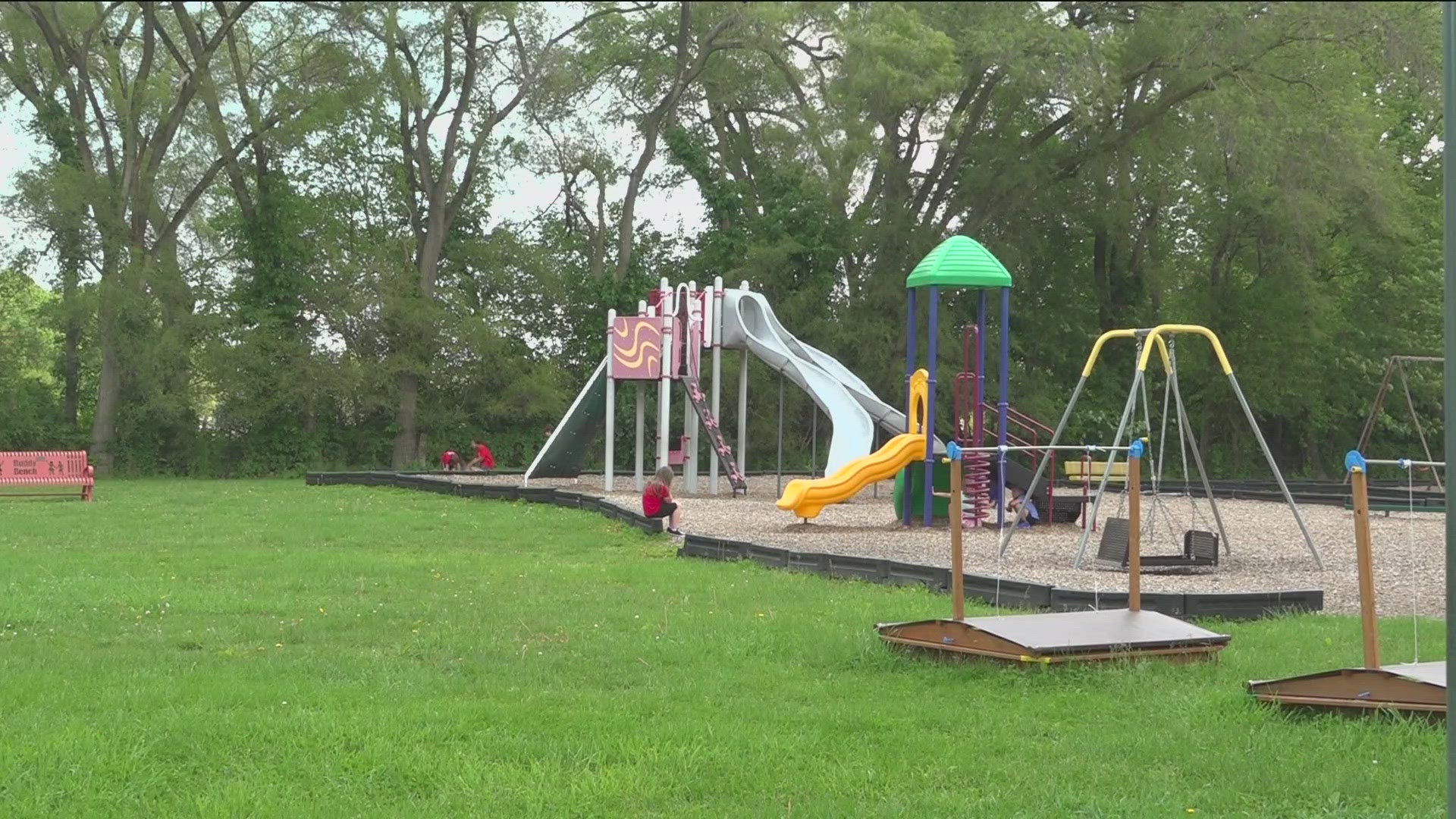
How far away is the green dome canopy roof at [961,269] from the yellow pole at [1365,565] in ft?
41.0

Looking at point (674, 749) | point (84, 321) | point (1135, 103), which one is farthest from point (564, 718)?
point (84, 321)

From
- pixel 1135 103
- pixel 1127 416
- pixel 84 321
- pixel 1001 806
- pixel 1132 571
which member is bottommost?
pixel 1001 806

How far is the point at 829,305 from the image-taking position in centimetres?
3566

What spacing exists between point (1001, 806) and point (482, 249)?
1273 inches

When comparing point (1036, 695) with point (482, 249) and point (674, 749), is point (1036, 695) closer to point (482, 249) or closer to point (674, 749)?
point (674, 749)

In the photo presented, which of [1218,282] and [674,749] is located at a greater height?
[1218,282]

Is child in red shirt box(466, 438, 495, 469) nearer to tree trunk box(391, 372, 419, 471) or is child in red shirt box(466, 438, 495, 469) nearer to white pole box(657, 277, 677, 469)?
tree trunk box(391, 372, 419, 471)

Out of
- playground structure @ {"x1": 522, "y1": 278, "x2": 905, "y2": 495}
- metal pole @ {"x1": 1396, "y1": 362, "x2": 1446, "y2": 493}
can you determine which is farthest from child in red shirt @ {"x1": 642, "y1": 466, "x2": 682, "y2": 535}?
metal pole @ {"x1": 1396, "y1": 362, "x2": 1446, "y2": 493}

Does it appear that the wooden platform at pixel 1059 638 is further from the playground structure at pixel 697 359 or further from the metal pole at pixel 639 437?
the metal pole at pixel 639 437

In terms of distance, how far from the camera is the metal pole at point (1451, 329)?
7.97ft

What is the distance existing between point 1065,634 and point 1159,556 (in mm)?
6950

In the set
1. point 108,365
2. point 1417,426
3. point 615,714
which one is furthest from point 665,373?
point 615,714

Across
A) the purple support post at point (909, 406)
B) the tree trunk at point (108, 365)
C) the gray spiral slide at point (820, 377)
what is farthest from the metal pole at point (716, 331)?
the tree trunk at point (108, 365)

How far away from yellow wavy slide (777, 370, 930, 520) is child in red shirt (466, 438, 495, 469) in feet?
46.2
